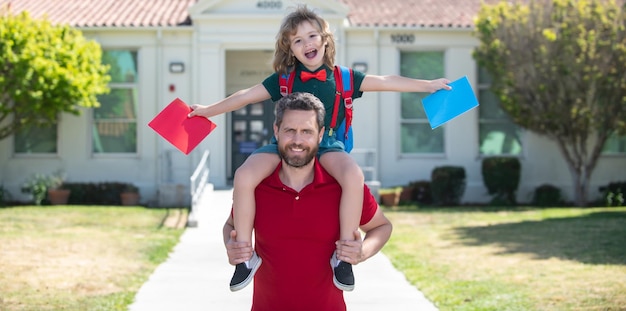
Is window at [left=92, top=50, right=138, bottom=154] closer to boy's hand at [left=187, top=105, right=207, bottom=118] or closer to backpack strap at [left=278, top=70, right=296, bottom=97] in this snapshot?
boy's hand at [left=187, top=105, right=207, bottom=118]

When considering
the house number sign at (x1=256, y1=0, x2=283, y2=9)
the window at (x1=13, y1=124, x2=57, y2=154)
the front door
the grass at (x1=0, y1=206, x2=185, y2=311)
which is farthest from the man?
the front door

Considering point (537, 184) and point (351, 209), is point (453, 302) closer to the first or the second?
point (351, 209)

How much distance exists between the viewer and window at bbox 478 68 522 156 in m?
21.1

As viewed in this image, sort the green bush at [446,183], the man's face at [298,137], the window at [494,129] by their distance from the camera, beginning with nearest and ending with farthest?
the man's face at [298,137]
the green bush at [446,183]
the window at [494,129]

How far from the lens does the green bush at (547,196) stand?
2039 centimetres

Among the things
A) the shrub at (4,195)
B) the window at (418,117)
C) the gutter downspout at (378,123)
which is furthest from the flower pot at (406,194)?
the shrub at (4,195)

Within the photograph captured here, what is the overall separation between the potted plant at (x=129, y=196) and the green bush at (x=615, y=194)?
10274 millimetres

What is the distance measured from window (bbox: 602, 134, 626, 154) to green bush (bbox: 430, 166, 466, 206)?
3766mm

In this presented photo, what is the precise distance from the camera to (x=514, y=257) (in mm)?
11633

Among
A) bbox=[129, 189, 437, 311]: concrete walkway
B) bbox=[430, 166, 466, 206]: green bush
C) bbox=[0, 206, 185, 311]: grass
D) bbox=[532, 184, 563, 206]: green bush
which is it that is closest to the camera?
bbox=[129, 189, 437, 311]: concrete walkway

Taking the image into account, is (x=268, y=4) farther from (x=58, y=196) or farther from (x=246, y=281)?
(x=246, y=281)

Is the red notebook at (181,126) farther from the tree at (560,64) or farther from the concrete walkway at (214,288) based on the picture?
the tree at (560,64)

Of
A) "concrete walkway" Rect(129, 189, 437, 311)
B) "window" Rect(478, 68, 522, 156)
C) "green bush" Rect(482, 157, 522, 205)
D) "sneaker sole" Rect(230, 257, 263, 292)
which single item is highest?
"window" Rect(478, 68, 522, 156)

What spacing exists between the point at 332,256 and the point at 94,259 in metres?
7.51
